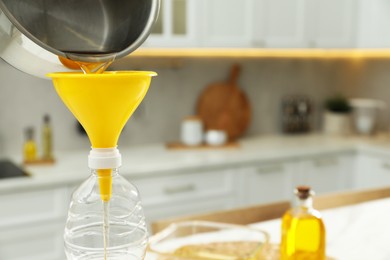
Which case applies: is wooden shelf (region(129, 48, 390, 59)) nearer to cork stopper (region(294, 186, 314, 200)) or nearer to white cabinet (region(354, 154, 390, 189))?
white cabinet (region(354, 154, 390, 189))

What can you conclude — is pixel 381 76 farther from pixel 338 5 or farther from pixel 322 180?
pixel 322 180

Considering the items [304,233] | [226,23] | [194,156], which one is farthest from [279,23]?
[304,233]

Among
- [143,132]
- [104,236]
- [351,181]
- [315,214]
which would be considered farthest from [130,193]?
[351,181]

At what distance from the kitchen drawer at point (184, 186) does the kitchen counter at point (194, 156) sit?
4 centimetres

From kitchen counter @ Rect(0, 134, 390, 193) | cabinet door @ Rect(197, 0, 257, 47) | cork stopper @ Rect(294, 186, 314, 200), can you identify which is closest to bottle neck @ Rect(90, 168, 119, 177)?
cork stopper @ Rect(294, 186, 314, 200)

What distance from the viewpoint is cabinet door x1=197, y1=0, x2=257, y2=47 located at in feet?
9.69

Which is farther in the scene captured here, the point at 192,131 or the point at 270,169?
the point at 192,131

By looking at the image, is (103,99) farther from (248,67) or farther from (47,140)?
(248,67)

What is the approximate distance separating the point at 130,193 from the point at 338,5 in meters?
2.91

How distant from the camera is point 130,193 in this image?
2.81ft

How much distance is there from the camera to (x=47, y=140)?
2.71 metres

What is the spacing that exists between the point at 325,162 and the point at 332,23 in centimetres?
89

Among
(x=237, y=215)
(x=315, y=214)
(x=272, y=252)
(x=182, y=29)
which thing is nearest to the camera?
(x=315, y=214)

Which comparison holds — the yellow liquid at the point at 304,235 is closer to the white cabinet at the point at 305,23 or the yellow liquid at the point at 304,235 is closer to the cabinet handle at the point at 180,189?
the cabinet handle at the point at 180,189
